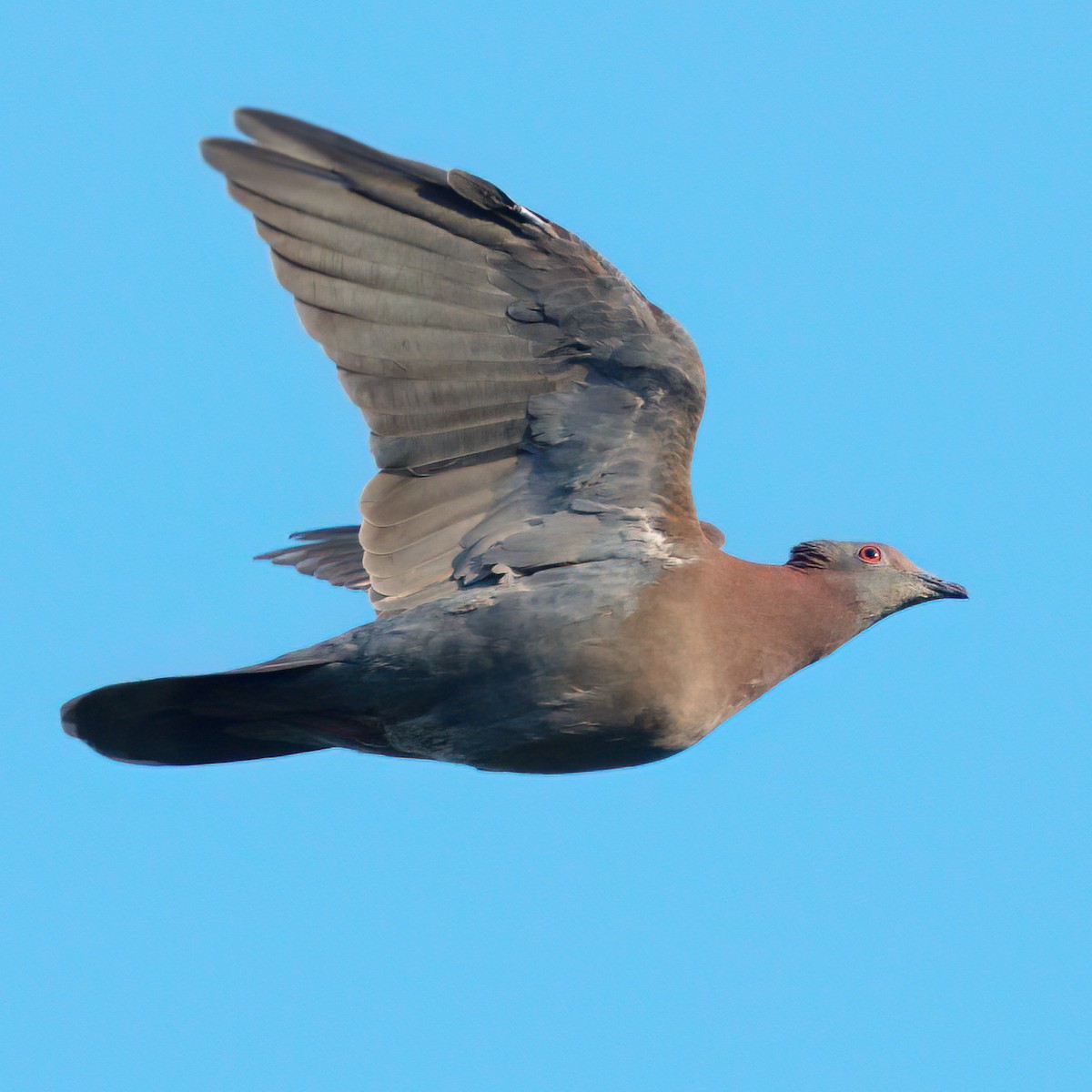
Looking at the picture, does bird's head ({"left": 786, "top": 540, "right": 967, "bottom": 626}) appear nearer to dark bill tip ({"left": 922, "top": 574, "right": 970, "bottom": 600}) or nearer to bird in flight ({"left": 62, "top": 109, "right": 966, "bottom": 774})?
dark bill tip ({"left": 922, "top": 574, "right": 970, "bottom": 600})

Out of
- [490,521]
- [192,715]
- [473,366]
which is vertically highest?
[473,366]

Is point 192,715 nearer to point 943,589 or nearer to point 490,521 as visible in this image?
point 490,521

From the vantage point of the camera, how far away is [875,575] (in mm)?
8148

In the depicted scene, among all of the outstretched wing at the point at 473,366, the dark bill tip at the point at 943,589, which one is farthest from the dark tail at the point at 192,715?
the dark bill tip at the point at 943,589

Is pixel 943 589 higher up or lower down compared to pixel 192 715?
higher up

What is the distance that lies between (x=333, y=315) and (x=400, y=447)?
671 millimetres

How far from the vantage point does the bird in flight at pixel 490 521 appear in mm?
7105

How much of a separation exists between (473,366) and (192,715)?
195 centimetres

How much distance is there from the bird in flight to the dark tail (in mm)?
11

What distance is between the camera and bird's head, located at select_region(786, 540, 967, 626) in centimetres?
810

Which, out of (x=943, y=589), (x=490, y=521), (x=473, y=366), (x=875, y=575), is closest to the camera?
(x=473, y=366)

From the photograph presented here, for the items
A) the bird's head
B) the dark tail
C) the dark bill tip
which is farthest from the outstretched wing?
the dark bill tip

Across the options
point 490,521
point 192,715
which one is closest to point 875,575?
point 490,521

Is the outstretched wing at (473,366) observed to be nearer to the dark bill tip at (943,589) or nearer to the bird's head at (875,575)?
the bird's head at (875,575)
